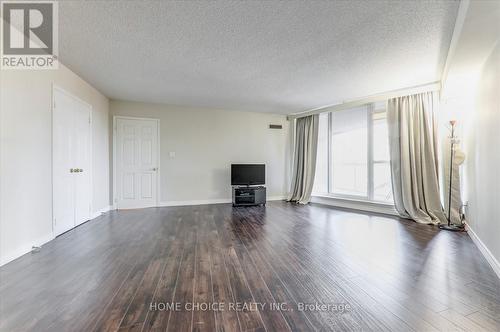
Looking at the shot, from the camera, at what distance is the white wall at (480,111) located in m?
2.01

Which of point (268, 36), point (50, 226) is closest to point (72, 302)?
point (50, 226)

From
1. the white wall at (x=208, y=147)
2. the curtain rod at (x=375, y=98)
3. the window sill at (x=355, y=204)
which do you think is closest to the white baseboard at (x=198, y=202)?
the white wall at (x=208, y=147)

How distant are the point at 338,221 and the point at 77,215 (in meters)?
4.43

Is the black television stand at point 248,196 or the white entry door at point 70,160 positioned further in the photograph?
the black television stand at point 248,196

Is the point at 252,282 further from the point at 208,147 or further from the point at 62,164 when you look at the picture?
the point at 208,147

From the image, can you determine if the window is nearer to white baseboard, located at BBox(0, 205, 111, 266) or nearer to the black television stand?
the black television stand

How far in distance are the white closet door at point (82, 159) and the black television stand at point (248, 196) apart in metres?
2.97

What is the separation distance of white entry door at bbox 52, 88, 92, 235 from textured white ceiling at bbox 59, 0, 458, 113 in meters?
0.61

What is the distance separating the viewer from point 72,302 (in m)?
1.62

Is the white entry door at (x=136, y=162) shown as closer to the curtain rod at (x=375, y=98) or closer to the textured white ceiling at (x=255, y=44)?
the textured white ceiling at (x=255, y=44)

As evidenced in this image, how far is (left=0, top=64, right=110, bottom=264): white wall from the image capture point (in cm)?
223

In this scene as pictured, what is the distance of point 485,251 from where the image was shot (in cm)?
243

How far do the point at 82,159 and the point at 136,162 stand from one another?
1.30 metres

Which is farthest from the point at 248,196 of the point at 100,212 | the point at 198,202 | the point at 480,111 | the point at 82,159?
the point at 480,111
